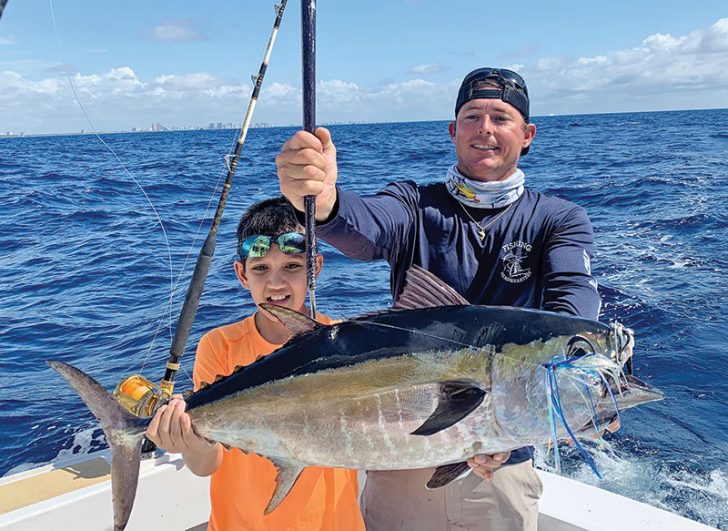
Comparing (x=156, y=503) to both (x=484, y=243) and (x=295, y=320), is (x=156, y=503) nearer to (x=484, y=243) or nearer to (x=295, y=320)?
(x=295, y=320)

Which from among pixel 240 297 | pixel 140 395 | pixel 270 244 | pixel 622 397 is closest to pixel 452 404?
pixel 622 397

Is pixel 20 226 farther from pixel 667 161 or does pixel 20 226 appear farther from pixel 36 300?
pixel 667 161

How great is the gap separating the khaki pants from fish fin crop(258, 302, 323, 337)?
1178mm

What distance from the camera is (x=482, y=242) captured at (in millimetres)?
2736

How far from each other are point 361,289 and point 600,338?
25.7 feet

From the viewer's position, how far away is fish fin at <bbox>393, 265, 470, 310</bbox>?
6.73 feet

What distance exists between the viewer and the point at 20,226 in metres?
14.9

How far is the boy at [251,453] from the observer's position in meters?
2.37

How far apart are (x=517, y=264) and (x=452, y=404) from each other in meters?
1.00

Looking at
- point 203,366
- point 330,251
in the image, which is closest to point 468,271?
point 203,366

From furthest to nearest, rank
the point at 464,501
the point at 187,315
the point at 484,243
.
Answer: the point at 187,315 → the point at 464,501 → the point at 484,243

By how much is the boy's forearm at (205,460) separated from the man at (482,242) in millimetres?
874

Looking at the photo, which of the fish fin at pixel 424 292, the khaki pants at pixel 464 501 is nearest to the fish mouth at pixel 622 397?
the fish fin at pixel 424 292

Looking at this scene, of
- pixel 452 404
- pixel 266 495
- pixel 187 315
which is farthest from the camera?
pixel 187 315
